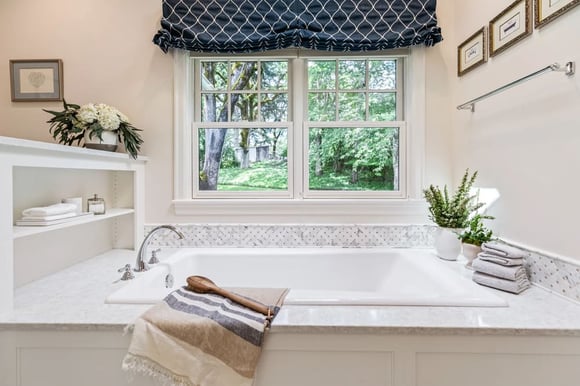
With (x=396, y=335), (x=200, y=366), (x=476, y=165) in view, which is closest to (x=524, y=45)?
(x=476, y=165)

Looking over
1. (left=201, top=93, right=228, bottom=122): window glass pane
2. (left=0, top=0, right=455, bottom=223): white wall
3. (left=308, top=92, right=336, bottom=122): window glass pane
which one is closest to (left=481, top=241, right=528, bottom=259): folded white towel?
(left=0, top=0, right=455, bottom=223): white wall

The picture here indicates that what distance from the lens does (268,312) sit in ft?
3.56

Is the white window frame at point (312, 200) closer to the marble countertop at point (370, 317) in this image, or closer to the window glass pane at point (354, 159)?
the window glass pane at point (354, 159)

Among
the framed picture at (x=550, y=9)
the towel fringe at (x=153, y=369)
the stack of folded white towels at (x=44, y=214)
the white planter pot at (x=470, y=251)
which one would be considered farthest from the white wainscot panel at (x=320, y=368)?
the framed picture at (x=550, y=9)

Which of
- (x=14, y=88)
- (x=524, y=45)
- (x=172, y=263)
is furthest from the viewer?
(x=14, y=88)

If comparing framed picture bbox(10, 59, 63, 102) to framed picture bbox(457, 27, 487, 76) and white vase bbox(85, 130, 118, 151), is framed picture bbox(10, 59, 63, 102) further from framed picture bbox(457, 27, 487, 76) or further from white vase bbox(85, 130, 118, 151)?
framed picture bbox(457, 27, 487, 76)

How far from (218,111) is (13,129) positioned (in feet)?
4.34

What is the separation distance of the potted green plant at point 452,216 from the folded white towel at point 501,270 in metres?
0.33

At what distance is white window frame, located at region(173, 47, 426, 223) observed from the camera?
2.02m

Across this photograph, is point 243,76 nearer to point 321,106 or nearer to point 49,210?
point 321,106

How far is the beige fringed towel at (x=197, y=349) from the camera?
100 centimetres

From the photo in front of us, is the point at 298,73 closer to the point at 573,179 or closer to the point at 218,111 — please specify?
the point at 218,111

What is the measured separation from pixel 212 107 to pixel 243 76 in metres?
0.31

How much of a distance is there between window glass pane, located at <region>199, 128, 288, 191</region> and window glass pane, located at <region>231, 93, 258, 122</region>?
84 mm
